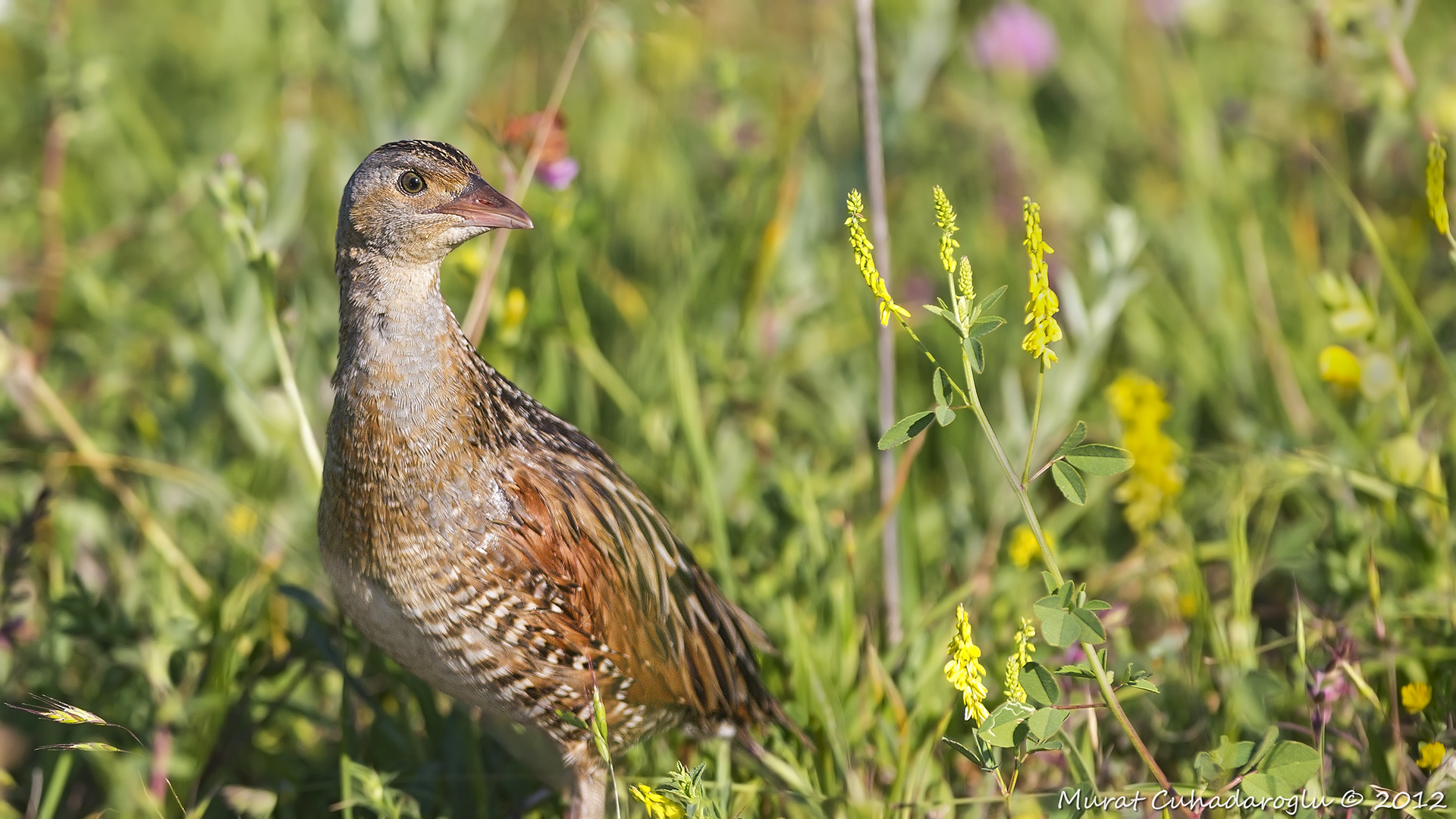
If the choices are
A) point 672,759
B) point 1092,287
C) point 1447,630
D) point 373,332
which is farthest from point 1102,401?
point 373,332

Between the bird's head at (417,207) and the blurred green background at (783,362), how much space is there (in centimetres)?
41

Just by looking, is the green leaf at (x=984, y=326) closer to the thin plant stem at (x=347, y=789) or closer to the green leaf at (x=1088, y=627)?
the green leaf at (x=1088, y=627)

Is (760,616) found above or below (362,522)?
below

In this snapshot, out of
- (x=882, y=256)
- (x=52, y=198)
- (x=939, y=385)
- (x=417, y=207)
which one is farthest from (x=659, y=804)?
(x=52, y=198)

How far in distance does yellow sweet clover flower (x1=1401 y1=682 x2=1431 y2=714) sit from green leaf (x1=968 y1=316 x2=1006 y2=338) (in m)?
1.33

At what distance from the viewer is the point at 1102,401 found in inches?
179

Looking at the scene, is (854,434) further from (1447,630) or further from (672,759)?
(1447,630)

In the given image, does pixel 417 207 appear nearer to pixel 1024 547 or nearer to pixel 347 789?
pixel 347 789

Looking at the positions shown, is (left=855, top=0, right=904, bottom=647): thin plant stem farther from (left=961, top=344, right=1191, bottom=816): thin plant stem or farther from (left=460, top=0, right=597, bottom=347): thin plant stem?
(left=961, top=344, right=1191, bottom=816): thin plant stem

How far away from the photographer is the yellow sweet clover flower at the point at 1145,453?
3617 mm

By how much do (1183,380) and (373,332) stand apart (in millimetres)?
2913

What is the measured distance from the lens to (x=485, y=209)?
2.82 metres

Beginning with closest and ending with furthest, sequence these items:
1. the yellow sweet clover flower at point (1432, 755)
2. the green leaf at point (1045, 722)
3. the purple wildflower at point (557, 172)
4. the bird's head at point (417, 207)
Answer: the green leaf at point (1045, 722), the yellow sweet clover flower at point (1432, 755), the bird's head at point (417, 207), the purple wildflower at point (557, 172)


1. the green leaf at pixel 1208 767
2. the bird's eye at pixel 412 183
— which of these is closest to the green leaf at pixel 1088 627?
the green leaf at pixel 1208 767
